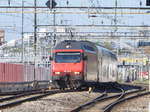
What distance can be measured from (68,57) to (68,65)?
0.49 metres

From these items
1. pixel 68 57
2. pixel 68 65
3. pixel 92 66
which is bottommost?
pixel 92 66

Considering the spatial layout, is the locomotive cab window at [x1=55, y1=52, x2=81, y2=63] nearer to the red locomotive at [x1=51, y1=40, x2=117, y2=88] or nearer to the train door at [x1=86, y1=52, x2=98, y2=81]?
the red locomotive at [x1=51, y1=40, x2=117, y2=88]

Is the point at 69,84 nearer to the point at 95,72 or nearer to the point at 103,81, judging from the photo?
the point at 95,72

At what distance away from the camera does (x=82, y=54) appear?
30953 mm

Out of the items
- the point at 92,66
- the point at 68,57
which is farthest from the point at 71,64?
the point at 92,66

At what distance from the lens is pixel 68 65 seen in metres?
31.0

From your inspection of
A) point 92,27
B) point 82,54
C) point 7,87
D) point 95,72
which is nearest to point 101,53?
point 95,72

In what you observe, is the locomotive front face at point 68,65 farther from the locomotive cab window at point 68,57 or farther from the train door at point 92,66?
the train door at point 92,66

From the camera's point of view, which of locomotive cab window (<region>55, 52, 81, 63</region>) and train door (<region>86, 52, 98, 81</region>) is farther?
train door (<region>86, 52, 98, 81</region>)

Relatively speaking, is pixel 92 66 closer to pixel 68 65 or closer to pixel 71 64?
pixel 71 64

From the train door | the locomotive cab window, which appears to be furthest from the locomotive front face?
the train door

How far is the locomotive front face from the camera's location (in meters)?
30.9

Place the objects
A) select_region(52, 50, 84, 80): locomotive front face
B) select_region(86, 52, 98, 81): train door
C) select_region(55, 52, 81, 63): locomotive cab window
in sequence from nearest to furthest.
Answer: select_region(52, 50, 84, 80): locomotive front face < select_region(55, 52, 81, 63): locomotive cab window < select_region(86, 52, 98, 81): train door

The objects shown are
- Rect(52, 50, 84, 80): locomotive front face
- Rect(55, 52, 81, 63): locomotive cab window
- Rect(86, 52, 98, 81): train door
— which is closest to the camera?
Rect(52, 50, 84, 80): locomotive front face
